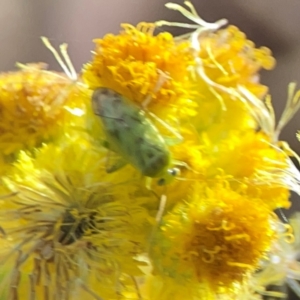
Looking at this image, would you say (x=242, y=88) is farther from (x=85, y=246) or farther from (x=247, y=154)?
(x=85, y=246)

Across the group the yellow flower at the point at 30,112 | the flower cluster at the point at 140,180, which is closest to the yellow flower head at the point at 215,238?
the flower cluster at the point at 140,180

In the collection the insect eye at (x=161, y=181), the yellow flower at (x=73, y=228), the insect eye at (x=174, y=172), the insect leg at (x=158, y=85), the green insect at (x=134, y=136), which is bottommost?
the yellow flower at (x=73, y=228)

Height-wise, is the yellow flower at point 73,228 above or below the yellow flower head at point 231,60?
below

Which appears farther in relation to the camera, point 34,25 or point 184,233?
point 34,25

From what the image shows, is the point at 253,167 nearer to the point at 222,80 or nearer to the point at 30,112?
the point at 222,80

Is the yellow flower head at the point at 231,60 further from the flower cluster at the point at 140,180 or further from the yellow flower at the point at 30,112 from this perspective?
the yellow flower at the point at 30,112

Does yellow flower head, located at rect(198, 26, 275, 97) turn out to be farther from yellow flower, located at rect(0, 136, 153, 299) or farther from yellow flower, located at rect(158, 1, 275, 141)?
yellow flower, located at rect(0, 136, 153, 299)

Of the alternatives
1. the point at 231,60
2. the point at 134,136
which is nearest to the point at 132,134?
the point at 134,136

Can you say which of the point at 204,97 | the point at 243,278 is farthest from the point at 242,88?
the point at 243,278
